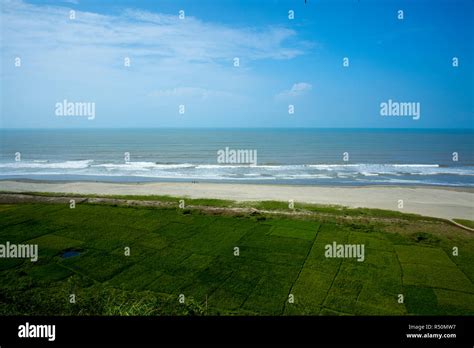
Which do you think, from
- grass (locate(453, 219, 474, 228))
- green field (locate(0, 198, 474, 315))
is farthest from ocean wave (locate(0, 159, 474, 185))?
green field (locate(0, 198, 474, 315))

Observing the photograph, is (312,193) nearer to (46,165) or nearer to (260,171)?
(260,171)

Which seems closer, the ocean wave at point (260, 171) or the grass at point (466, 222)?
the grass at point (466, 222)

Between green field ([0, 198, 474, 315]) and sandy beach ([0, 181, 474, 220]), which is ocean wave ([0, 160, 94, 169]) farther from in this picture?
green field ([0, 198, 474, 315])

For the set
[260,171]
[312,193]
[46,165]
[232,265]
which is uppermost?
[46,165]

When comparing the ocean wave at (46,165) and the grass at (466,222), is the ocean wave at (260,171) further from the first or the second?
the grass at (466,222)

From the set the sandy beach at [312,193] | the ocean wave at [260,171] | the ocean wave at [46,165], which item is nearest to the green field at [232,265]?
the sandy beach at [312,193]

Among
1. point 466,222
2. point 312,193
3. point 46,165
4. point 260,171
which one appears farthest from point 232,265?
point 46,165
